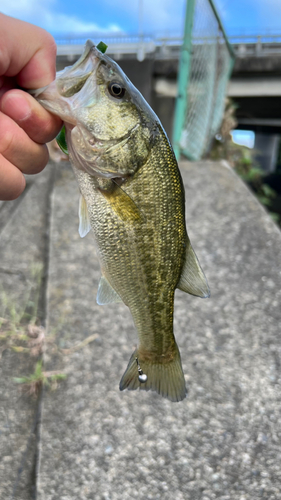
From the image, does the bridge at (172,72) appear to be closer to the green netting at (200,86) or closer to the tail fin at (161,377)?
the green netting at (200,86)

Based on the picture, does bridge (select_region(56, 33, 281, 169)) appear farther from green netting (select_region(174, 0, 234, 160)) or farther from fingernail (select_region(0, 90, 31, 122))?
fingernail (select_region(0, 90, 31, 122))

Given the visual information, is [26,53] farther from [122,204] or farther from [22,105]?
[122,204]

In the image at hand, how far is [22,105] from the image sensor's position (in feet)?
3.90

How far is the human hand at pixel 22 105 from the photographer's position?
3.97 feet

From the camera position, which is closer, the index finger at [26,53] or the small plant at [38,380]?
the index finger at [26,53]

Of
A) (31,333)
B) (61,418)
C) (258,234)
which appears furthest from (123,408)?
(258,234)

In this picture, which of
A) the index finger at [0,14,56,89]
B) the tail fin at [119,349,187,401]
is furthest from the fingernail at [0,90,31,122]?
the tail fin at [119,349,187,401]

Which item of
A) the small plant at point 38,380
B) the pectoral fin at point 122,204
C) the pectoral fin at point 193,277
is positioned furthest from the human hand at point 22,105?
the small plant at point 38,380

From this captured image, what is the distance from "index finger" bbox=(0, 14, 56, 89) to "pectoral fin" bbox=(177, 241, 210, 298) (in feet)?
2.67

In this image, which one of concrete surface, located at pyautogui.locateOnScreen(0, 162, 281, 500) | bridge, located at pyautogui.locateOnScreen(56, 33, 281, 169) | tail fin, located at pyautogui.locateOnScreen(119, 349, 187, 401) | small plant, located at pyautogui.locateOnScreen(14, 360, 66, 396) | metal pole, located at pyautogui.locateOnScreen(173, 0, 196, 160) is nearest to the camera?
tail fin, located at pyautogui.locateOnScreen(119, 349, 187, 401)

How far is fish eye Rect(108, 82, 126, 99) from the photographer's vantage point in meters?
1.24

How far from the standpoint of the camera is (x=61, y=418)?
221 centimetres

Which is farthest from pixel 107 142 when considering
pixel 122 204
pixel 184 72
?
pixel 184 72

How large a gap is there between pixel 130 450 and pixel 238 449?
60 cm
